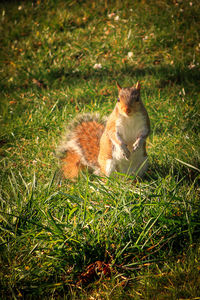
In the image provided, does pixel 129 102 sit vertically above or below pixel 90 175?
above

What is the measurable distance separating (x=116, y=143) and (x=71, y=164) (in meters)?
0.51

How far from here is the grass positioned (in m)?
1.28

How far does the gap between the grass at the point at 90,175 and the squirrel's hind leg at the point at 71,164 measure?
8 centimetres

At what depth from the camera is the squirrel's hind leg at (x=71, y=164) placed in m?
2.24

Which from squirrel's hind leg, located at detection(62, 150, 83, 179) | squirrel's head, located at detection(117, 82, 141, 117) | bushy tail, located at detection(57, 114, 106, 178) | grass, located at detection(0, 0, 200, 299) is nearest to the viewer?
grass, located at detection(0, 0, 200, 299)

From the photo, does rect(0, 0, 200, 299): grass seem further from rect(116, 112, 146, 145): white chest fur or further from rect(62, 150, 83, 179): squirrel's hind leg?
rect(116, 112, 146, 145): white chest fur

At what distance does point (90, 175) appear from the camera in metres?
2.06

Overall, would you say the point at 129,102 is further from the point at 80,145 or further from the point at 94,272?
the point at 94,272

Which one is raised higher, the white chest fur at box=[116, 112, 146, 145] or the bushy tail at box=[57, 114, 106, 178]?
the white chest fur at box=[116, 112, 146, 145]

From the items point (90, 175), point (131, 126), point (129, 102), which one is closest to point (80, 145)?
point (90, 175)

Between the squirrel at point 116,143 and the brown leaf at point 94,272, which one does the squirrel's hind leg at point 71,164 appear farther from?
the brown leaf at point 94,272

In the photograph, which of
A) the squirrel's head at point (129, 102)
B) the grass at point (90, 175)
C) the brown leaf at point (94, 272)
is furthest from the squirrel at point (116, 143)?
the brown leaf at point (94, 272)

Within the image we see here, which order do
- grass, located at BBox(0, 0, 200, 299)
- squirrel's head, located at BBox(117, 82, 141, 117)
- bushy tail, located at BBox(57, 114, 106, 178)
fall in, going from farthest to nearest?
bushy tail, located at BBox(57, 114, 106, 178), squirrel's head, located at BBox(117, 82, 141, 117), grass, located at BBox(0, 0, 200, 299)

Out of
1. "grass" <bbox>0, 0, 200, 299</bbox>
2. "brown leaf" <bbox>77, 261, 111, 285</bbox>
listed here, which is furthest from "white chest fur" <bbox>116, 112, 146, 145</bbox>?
"brown leaf" <bbox>77, 261, 111, 285</bbox>
